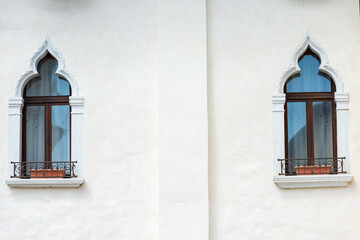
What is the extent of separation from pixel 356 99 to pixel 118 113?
3.78 meters

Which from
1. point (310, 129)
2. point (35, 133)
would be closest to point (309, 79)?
point (310, 129)

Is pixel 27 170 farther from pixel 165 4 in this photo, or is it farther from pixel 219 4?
pixel 219 4

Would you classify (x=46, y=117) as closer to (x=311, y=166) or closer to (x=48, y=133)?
(x=48, y=133)

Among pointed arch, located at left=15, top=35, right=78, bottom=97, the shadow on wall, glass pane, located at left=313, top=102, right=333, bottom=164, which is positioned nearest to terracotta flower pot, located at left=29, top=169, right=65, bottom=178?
pointed arch, located at left=15, top=35, right=78, bottom=97

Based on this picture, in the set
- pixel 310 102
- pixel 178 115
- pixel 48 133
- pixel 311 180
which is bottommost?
pixel 311 180

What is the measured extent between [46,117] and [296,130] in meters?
4.04

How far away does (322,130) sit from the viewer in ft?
27.8

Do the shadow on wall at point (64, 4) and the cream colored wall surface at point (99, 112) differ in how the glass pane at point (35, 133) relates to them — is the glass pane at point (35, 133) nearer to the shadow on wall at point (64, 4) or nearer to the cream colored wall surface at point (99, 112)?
the cream colored wall surface at point (99, 112)

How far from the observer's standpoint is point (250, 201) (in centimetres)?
812

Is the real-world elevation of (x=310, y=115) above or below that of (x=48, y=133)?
above

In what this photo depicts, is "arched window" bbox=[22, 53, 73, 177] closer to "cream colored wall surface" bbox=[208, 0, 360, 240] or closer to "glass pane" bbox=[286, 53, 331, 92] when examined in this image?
"cream colored wall surface" bbox=[208, 0, 360, 240]

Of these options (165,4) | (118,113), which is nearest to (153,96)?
(118,113)

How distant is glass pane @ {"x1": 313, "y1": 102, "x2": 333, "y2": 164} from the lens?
8430mm

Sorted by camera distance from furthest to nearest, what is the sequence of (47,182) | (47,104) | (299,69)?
(47,104), (299,69), (47,182)
